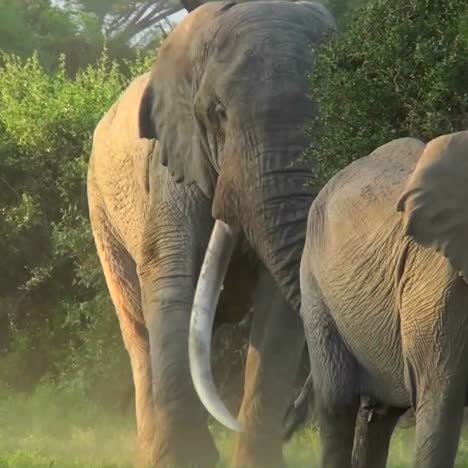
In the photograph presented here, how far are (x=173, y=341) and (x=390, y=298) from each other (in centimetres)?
251

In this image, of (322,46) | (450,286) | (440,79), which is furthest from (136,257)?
(450,286)

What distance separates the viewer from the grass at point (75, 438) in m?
8.99

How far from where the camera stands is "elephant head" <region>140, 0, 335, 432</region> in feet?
24.5

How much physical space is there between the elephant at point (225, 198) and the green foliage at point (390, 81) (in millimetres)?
327

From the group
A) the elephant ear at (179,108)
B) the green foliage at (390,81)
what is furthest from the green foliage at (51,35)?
the green foliage at (390,81)

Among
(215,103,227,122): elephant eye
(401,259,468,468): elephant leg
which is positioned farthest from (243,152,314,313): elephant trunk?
(401,259,468,468): elephant leg

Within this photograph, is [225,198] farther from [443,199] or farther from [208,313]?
[443,199]

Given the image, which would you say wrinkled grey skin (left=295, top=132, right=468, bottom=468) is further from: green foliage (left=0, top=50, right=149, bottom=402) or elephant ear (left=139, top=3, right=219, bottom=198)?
green foliage (left=0, top=50, right=149, bottom=402)

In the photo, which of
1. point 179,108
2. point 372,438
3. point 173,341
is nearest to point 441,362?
point 372,438

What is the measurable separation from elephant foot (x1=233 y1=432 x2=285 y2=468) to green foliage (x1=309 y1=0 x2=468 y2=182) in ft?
5.71

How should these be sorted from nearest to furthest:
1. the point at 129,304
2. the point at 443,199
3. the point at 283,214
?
the point at 443,199 < the point at 283,214 < the point at 129,304

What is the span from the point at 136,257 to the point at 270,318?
867 millimetres

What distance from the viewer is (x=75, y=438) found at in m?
11.0

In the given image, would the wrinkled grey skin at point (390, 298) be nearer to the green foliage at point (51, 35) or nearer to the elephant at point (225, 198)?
the elephant at point (225, 198)
